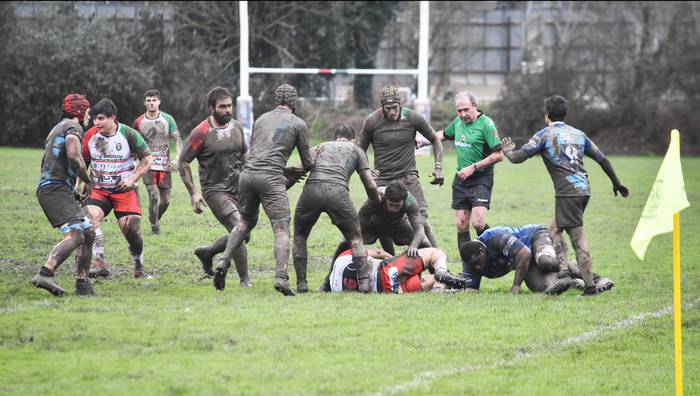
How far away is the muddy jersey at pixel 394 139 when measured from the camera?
44.4 ft

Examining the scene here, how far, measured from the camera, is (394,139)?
1354cm

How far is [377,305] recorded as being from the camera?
1117 centimetres

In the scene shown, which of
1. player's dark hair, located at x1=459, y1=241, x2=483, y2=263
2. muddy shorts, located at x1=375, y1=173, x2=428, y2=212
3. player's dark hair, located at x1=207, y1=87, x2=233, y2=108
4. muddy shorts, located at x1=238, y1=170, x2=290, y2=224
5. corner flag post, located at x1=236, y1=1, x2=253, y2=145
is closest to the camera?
muddy shorts, located at x1=238, y1=170, x2=290, y2=224

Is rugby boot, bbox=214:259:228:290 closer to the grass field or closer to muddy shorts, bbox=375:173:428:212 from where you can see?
the grass field

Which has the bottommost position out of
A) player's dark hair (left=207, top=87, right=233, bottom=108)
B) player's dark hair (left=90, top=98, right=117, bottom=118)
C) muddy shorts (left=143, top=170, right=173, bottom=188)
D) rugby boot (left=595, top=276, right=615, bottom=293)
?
rugby boot (left=595, top=276, right=615, bottom=293)

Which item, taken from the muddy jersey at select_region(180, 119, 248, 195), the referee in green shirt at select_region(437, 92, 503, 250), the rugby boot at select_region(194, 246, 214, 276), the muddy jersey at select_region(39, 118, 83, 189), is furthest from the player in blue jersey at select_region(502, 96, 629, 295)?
the muddy jersey at select_region(39, 118, 83, 189)

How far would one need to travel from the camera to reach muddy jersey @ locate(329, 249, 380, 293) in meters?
12.3

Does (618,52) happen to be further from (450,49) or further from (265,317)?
(265,317)

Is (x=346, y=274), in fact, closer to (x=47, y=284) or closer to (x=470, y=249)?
(x=470, y=249)

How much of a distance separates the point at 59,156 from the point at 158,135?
5.98 metres

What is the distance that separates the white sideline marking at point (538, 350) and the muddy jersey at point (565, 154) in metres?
1.48

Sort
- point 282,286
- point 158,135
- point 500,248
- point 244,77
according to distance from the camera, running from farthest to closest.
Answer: point 244,77 → point 158,135 → point 500,248 → point 282,286

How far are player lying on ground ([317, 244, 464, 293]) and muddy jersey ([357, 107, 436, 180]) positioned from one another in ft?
4.75

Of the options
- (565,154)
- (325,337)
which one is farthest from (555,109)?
(325,337)
